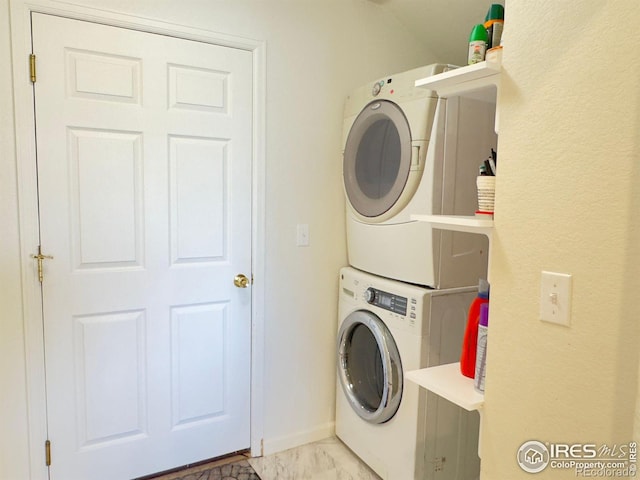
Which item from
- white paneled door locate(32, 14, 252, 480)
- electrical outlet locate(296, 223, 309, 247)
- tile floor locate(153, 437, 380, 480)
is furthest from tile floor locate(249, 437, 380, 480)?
electrical outlet locate(296, 223, 309, 247)

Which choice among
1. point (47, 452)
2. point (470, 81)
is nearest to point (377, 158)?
point (470, 81)

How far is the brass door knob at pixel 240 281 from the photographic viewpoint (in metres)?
2.09

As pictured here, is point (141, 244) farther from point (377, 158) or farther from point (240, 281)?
point (377, 158)

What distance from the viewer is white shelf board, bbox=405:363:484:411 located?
1194 millimetres

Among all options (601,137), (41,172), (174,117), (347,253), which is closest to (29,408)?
(41,172)

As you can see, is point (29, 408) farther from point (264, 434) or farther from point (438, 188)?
point (438, 188)

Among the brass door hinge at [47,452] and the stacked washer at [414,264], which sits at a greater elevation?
the stacked washer at [414,264]

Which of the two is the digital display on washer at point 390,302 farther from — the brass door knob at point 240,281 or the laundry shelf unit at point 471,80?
the laundry shelf unit at point 471,80

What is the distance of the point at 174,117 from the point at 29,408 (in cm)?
131

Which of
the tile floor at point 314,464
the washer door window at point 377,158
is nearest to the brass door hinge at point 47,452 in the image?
the tile floor at point 314,464

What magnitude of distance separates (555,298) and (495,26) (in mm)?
743

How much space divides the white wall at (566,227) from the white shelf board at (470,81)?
0.05 meters


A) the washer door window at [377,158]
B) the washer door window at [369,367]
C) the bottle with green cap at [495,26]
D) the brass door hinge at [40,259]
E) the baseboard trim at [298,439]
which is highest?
the bottle with green cap at [495,26]

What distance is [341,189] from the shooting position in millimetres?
2307
